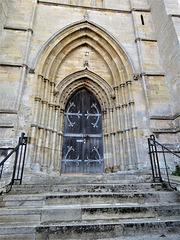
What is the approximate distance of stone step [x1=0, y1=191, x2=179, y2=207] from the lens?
2.48 meters

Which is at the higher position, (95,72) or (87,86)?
(95,72)

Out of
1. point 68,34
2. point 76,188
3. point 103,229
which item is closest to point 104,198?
point 76,188

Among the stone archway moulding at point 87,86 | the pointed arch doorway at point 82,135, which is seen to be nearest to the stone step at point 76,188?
the pointed arch doorway at point 82,135

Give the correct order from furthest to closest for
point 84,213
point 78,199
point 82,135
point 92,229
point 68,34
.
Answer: point 68,34
point 82,135
point 78,199
point 84,213
point 92,229

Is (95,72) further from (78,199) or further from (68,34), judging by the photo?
(78,199)

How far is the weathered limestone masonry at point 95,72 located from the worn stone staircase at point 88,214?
247 centimetres

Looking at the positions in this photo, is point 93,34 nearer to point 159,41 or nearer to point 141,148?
point 159,41

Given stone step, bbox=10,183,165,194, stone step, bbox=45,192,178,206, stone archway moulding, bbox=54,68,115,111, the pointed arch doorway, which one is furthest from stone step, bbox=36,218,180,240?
stone archway moulding, bbox=54,68,115,111

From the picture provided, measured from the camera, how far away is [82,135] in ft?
21.4

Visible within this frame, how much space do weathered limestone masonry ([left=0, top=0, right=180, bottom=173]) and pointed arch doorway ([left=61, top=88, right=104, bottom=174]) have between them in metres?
0.29

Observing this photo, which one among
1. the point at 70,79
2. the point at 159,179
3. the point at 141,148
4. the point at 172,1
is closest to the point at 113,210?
the point at 159,179

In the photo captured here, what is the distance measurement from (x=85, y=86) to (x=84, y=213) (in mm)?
5659

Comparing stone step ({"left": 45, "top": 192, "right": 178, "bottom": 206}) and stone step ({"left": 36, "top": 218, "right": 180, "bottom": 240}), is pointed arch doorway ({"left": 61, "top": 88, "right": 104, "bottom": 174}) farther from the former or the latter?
stone step ({"left": 36, "top": 218, "right": 180, "bottom": 240})

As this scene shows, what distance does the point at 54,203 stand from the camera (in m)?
2.47
